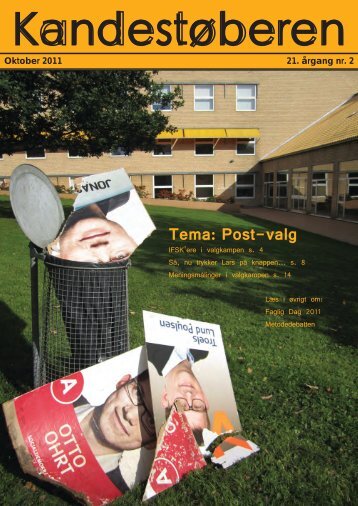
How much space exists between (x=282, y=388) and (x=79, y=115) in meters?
11.6

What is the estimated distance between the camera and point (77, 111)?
13.1 m

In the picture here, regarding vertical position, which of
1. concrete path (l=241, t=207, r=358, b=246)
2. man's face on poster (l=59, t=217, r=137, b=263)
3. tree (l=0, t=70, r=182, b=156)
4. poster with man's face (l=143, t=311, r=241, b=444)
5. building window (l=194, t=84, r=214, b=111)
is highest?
building window (l=194, t=84, r=214, b=111)

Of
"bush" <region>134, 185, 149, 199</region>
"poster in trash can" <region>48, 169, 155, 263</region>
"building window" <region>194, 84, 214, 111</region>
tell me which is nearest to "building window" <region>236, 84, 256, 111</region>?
"building window" <region>194, 84, 214, 111</region>

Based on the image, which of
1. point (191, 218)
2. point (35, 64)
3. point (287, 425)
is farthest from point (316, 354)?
point (191, 218)

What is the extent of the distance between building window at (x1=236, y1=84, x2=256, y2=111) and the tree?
14.9m

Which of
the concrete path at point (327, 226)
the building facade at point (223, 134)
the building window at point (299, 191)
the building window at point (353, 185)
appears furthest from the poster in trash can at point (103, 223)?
the building facade at point (223, 134)

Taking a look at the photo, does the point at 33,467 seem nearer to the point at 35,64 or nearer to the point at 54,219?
the point at 54,219

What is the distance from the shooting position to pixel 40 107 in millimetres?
12898

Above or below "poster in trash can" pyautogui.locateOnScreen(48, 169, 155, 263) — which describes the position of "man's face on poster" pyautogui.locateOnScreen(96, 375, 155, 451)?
below

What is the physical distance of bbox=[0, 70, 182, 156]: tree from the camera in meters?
12.4

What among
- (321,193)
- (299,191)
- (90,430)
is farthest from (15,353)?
(299,191)

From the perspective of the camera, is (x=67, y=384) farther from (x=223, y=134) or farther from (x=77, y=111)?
(x=223, y=134)

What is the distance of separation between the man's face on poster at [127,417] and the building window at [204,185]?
2827cm

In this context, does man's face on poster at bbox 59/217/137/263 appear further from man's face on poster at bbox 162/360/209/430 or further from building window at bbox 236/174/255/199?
building window at bbox 236/174/255/199
